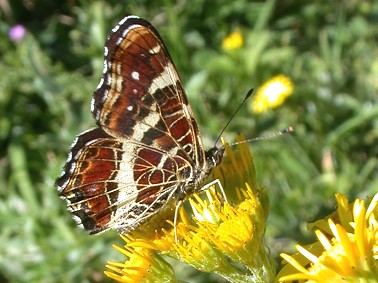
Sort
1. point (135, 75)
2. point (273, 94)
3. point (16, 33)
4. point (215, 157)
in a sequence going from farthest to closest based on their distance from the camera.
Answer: point (16, 33), point (273, 94), point (135, 75), point (215, 157)

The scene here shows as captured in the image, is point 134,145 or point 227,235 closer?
point 227,235

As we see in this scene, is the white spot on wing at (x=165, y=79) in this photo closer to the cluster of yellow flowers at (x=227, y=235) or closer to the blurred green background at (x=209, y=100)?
the cluster of yellow flowers at (x=227, y=235)

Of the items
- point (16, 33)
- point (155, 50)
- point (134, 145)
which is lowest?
point (134, 145)

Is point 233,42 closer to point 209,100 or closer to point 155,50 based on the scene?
point 209,100

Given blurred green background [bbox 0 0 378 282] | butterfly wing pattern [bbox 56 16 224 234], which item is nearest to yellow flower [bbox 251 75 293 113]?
blurred green background [bbox 0 0 378 282]

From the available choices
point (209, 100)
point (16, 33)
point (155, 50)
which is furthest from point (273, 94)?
point (155, 50)

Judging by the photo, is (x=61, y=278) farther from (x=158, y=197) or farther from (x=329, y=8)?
(x=329, y=8)

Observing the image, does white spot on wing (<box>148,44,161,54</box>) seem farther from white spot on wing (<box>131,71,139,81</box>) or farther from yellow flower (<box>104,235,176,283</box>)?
yellow flower (<box>104,235,176,283</box>)

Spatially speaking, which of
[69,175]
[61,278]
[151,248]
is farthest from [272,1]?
[151,248]
